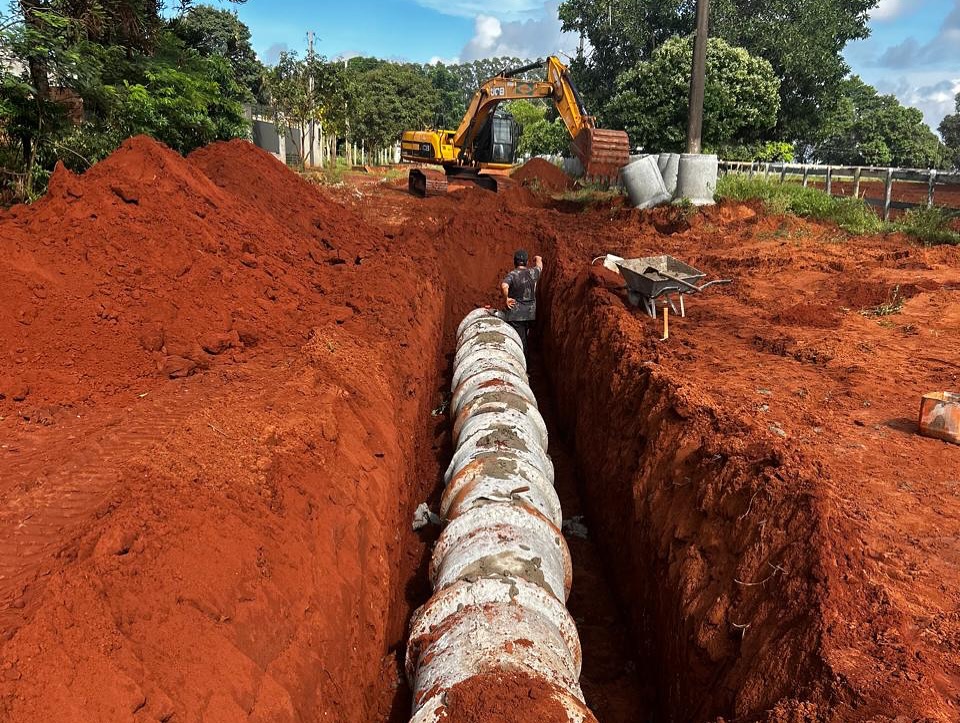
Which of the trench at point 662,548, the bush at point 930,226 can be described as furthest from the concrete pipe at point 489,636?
the bush at point 930,226

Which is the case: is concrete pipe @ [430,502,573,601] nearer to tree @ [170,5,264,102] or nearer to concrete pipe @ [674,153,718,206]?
concrete pipe @ [674,153,718,206]

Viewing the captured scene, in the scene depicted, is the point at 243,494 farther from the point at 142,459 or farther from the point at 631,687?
the point at 631,687

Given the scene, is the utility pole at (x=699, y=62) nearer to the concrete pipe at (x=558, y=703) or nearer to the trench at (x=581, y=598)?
the trench at (x=581, y=598)

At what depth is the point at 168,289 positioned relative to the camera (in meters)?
7.15

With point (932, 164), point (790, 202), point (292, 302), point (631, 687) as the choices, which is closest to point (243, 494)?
point (631, 687)

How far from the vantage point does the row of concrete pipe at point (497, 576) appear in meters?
3.76

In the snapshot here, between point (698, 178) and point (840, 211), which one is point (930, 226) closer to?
point (840, 211)

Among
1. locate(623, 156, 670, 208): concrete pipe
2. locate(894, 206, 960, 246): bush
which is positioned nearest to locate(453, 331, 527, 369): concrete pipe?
locate(894, 206, 960, 246): bush

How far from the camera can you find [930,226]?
44.5 ft

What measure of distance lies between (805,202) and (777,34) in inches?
990

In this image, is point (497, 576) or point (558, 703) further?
point (497, 576)

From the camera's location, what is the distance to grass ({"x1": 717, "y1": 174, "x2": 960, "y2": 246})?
13.5 m

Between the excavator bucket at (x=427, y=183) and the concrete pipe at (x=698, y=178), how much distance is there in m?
8.78

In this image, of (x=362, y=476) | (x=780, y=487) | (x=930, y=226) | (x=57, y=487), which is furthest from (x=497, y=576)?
(x=930, y=226)
